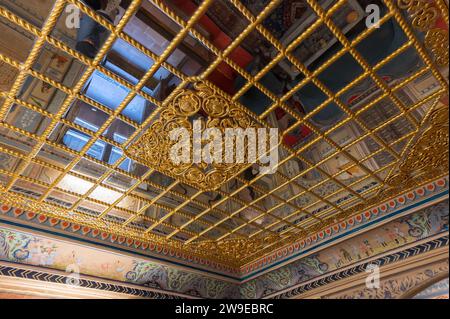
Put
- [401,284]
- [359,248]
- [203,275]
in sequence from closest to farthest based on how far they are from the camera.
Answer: [401,284] < [359,248] < [203,275]

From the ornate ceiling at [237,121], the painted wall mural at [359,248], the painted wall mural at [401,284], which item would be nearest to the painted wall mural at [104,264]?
the ornate ceiling at [237,121]

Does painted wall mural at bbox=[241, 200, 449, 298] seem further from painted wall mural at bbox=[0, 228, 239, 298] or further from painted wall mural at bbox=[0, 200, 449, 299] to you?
painted wall mural at bbox=[0, 228, 239, 298]

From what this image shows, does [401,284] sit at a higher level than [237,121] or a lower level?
lower

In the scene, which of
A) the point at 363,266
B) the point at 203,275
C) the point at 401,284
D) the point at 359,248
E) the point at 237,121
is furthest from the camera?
the point at 203,275

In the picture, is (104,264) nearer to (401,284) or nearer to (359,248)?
(359,248)

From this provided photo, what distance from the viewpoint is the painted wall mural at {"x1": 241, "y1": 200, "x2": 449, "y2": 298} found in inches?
150

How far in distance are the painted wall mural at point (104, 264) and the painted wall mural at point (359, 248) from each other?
1026 millimetres

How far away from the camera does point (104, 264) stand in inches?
176

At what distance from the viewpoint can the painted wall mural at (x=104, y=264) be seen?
12.4 ft

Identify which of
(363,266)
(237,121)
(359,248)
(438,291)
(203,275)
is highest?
(237,121)

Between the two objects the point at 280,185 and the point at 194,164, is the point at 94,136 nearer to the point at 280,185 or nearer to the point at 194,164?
the point at 194,164

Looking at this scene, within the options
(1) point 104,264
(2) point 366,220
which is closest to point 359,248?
(2) point 366,220

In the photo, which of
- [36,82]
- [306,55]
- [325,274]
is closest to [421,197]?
[325,274]

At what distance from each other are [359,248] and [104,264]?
12.9ft
